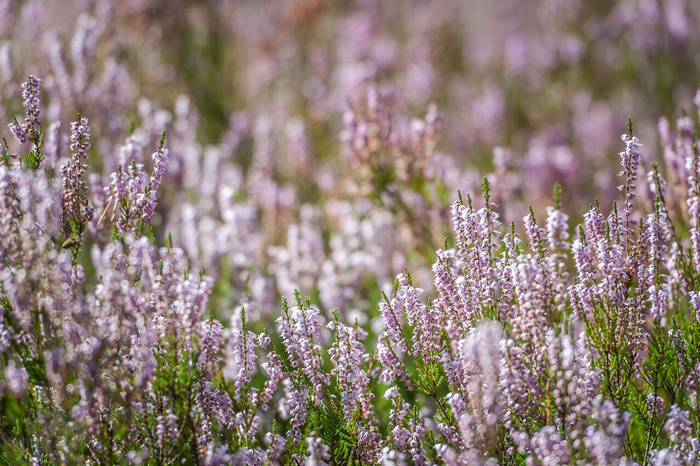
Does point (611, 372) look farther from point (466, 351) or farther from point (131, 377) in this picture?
point (131, 377)

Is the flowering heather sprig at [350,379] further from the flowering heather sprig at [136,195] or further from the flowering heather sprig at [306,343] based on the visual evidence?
the flowering heather sprig at [136,195]

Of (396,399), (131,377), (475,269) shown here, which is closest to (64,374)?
(131,377)

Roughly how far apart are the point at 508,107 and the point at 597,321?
6.84 metres

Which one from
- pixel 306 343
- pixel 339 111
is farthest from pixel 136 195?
pixel 339 111

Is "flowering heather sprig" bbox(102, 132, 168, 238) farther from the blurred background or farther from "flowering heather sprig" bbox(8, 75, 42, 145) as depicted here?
"flowering heather sprig" bbox(8, 75, 42, 145)

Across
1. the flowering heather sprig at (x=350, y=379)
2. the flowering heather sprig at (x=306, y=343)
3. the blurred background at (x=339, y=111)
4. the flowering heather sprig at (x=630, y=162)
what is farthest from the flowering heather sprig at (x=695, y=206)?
the flowering heather sprig at (x=306, y=343)

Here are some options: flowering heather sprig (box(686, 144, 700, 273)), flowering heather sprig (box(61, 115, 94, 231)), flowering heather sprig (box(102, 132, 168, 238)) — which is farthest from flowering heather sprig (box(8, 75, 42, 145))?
flowering heather sprig (box(686, 144, 700, 273))

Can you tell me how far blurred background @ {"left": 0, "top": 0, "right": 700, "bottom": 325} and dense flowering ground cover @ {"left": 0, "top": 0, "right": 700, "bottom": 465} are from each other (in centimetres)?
4

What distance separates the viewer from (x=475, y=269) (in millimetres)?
2377

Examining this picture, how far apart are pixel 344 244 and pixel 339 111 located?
129 inches

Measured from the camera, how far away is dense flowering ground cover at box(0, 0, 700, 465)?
2.18 m

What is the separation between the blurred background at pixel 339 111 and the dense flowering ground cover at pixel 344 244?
0.15ft

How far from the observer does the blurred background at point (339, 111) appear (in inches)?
181

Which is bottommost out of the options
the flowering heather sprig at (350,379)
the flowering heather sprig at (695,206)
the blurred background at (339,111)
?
the flowering heather sprig at (350,379)
